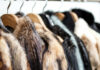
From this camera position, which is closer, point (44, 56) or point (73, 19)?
point (44, 56)

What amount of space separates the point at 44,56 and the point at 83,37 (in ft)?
1.38

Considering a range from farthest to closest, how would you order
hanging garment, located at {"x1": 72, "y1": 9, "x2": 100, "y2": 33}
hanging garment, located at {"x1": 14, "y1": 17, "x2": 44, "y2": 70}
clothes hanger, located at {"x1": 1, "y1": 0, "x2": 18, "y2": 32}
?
hanging garment, located at {"x1": 72, "y1": 9, "x2": 100, "y2": 33}, clothes hanger, located at {"x1": 1, "y1": 0, "x2": 18, "y2": 32}, hanging garment, located at {"x1": 14, "y1": 17, "x2": 44, "y2": 70}

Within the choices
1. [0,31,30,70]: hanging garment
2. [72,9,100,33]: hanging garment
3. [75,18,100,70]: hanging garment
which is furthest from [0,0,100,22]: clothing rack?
[0,31,30,70]: hanging garment

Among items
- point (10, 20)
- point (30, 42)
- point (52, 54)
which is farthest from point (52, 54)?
point (10, 20)

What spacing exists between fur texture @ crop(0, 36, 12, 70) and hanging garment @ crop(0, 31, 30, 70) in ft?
0.08

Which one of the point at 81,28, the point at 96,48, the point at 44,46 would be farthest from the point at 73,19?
the point at 44,46

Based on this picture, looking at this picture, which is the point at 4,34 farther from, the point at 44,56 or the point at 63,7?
the point at 63,7

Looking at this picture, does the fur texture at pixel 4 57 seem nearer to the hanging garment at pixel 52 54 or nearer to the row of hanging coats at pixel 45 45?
the row of hanging coats at pixel 45 45

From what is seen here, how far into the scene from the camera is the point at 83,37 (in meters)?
1.32

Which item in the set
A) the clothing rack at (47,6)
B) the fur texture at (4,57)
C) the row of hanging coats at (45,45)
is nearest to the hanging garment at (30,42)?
the row of hanging coats at (45,45)

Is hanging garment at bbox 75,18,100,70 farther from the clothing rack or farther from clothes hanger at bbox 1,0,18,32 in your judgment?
clothes hanger at bbox 1,0,18,32

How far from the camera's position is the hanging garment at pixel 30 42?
34.7 inches

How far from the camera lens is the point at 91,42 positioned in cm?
128

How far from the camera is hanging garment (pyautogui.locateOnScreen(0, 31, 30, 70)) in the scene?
816 mm
